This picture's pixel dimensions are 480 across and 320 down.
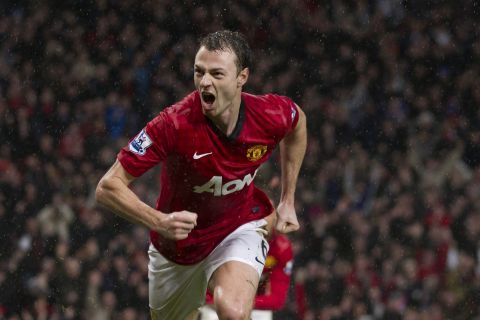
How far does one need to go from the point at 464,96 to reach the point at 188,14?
3847 mm

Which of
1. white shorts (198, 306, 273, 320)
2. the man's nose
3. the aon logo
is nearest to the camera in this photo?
the man's nose

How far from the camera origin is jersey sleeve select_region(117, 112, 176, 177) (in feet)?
17.0

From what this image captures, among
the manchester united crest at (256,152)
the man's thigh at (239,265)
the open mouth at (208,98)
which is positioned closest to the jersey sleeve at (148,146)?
the open mouth at (208,98)

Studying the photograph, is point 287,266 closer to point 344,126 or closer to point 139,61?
point 344,126

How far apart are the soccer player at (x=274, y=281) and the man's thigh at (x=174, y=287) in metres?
1.30

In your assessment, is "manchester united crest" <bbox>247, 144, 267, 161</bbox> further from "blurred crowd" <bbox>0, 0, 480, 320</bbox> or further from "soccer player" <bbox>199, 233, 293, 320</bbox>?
"blurred crowd" <bbox>0, 0, 480, 320</bbox>

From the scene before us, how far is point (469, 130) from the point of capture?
41.9ft

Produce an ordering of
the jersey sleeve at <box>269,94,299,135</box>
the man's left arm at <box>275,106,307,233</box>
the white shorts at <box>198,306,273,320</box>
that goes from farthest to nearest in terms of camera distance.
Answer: the white shorts at <box>198,306,273,320</box> < the man's left arm at <box>275,106,307,233</box> < the jersey sleeve at <box>269,94,299,135</box>

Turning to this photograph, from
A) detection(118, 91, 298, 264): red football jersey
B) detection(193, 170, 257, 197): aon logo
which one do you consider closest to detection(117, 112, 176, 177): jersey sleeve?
detection(118, 91, 298, 264): red football jersey

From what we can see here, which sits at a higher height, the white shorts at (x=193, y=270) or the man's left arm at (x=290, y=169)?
the man's left arm at (x=290, y=169)

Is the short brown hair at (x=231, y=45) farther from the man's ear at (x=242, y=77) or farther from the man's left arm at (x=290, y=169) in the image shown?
the man's left arm at (x=290, y=169)

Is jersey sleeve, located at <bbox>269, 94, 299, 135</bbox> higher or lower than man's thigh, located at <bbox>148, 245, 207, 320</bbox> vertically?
higher

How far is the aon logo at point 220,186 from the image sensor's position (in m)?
5.48

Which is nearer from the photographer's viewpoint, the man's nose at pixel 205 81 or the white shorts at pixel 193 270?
the man's nose at pixel 205 81
